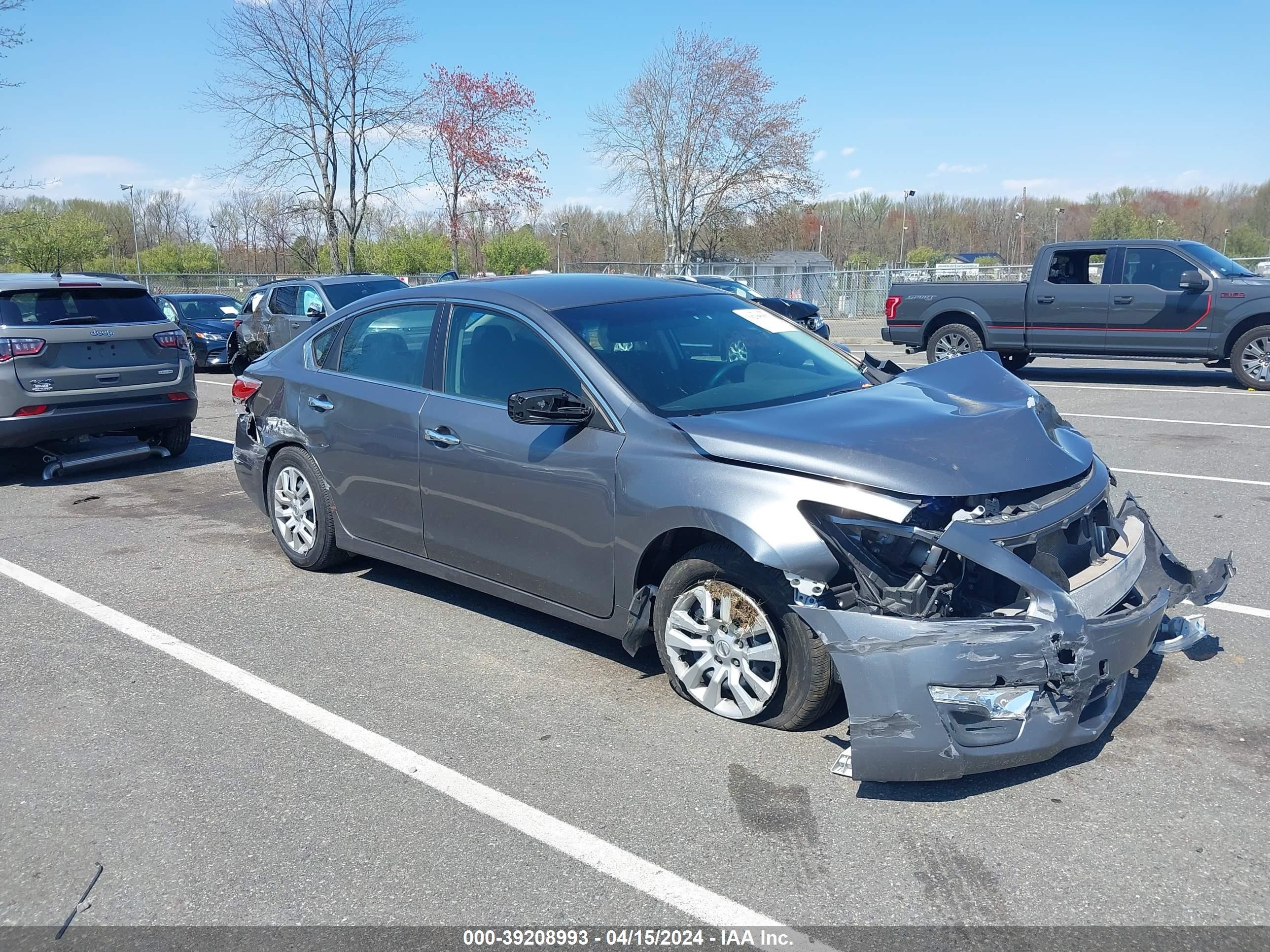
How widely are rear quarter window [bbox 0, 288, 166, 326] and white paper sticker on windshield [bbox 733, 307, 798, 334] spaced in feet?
21.5

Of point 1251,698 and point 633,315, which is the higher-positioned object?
point 633,315

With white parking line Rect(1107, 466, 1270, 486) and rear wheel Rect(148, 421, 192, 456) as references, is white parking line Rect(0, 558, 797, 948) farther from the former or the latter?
white parking line Rect(1107, 466, 1270, 486)

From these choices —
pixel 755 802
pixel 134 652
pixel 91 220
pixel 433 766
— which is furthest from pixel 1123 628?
pixel 91 220

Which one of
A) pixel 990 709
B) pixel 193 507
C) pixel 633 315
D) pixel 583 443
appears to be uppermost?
pixel 633 315

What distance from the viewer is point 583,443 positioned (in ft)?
14.3

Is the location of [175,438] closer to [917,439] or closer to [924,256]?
[917,439]

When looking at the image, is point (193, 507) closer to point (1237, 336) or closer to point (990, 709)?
point (990, 709)

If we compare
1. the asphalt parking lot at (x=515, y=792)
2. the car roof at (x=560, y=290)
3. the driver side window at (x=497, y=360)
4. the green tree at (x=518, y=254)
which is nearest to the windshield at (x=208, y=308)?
the asphalt parking lot at (x=515, y=792)

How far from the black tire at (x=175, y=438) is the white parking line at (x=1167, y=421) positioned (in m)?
9.48

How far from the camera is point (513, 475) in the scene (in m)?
4.63

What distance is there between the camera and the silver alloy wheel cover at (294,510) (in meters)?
6.04

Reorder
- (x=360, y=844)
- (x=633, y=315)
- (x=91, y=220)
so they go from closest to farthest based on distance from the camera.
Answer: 1. (x=360, y=844)
2. (x=633, y=315)
3. (x=91, y=220)

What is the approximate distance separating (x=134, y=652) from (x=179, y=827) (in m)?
1.88

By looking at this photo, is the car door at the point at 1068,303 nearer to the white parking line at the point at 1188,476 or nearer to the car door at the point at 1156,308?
the car door at the point at 1156,308
